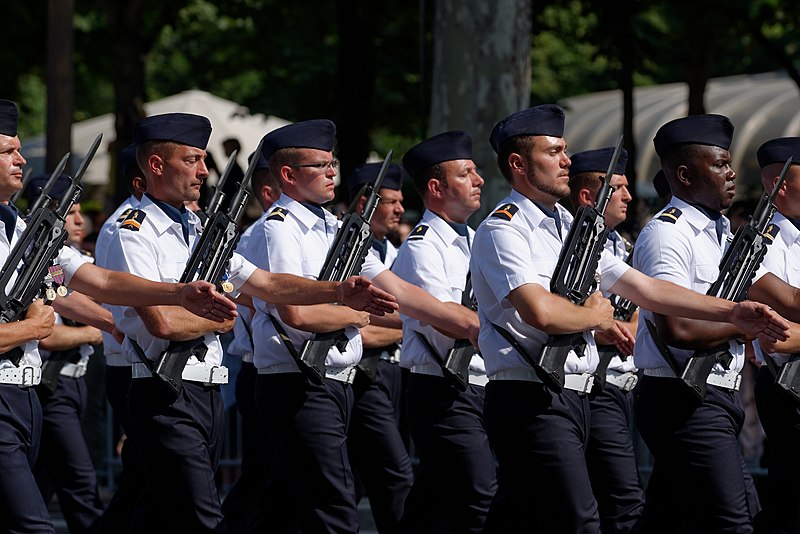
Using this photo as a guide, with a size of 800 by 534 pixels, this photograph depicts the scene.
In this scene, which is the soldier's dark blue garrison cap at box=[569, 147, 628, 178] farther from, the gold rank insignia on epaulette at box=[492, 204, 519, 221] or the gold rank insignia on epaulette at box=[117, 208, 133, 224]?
the gold rank insignia on epaulette at box=[117, 208, 133, 224]

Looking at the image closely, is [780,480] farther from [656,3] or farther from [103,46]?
[103,46]

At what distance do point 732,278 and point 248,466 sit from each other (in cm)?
297

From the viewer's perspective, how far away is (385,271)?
766 cm

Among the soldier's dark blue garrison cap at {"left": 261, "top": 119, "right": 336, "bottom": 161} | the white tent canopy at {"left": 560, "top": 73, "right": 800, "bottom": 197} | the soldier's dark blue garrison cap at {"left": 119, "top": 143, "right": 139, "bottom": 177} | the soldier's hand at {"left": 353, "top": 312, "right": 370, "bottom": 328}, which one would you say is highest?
the white tent canopy at {"left": 560, "top": 73, "right": 800, "bottom": 197}

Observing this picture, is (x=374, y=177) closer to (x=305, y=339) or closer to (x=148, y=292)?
(x=305, y=339)

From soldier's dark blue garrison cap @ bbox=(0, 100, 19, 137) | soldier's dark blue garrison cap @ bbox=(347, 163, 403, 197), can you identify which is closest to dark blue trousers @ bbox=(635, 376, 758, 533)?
soldier's dark blue garrison cap @ bbox=(0, 100, 19, 137)

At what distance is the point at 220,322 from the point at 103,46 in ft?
45.9

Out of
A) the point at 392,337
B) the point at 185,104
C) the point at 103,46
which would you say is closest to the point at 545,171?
the point at 392,337

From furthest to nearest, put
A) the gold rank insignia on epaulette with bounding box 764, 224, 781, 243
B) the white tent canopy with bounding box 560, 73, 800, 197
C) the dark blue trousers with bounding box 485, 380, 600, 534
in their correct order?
1. the white tent canopy with bounding box 560, 73, 800, 197
2. the gold rank insignia on epaulette with bounding box 764, 224, 781, 243
3. the dark blue trousers with bounding box 485, 380, 600, 534

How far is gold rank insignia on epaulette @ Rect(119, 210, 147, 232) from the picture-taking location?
676 cm

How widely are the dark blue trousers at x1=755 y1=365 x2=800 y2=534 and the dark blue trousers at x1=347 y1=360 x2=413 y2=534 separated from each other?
1927 millimetres

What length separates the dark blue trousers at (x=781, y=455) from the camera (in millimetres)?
6777

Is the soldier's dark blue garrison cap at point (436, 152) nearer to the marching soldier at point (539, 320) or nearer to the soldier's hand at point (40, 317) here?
the marching soldier at point (539, 320)

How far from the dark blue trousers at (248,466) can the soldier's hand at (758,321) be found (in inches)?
108
